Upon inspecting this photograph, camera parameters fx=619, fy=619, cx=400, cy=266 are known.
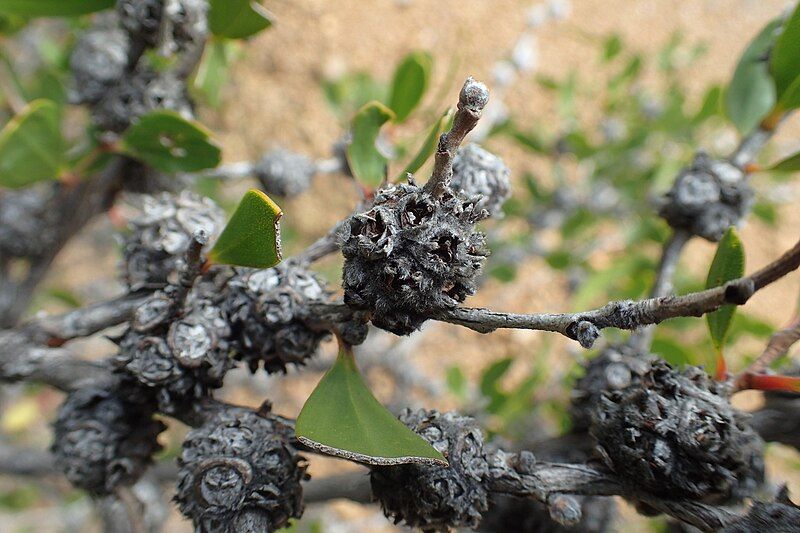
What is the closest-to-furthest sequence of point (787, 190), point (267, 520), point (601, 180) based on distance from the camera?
point (267, 520)
point (601, 180)
point (787, 190)

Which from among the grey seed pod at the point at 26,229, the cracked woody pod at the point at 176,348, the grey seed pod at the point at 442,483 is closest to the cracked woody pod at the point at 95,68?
the grey seed pod at the point at 26,229

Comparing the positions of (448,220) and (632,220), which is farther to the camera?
(632,220)

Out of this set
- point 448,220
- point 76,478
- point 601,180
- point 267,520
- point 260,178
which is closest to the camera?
point 448,220

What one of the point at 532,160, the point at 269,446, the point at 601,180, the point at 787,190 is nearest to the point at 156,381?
the point at 269,446

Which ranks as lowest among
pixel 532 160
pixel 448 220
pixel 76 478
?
pixel 76 478

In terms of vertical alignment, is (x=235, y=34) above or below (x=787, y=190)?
below

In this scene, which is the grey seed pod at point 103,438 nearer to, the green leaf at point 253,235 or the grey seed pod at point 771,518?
the green leaf at point 253,235

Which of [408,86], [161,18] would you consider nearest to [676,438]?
[408,86]

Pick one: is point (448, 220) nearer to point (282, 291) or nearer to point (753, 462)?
point (282, 291)
